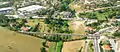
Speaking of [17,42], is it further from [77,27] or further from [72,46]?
[77,27]

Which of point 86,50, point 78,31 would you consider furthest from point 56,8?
point 86,50

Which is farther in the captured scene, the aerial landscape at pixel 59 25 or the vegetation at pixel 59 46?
the aerial landscape at pixel 59 25

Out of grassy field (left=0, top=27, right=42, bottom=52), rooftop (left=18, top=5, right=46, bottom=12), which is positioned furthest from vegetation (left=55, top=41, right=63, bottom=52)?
rooftop (left=18, top=5, right=46, bottom=12)

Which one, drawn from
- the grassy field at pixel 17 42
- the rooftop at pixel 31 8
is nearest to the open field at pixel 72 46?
the grassy field at pixel 17 42

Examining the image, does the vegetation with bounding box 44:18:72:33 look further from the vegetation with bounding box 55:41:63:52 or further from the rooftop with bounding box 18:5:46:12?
the rooftop with bounding box 18:5:46:12

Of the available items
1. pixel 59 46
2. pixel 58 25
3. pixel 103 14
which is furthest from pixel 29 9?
pixel 59 46

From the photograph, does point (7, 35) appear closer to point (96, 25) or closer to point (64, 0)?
point (96, 25)

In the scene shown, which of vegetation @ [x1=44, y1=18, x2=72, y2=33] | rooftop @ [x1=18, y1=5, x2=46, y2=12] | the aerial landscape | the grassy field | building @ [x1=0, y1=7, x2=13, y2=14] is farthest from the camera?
rooftop @ [x1=18, y1=5, x2=46, y2=12]

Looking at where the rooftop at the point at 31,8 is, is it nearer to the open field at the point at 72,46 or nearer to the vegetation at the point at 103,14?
the vegetation at the point at 103,14
